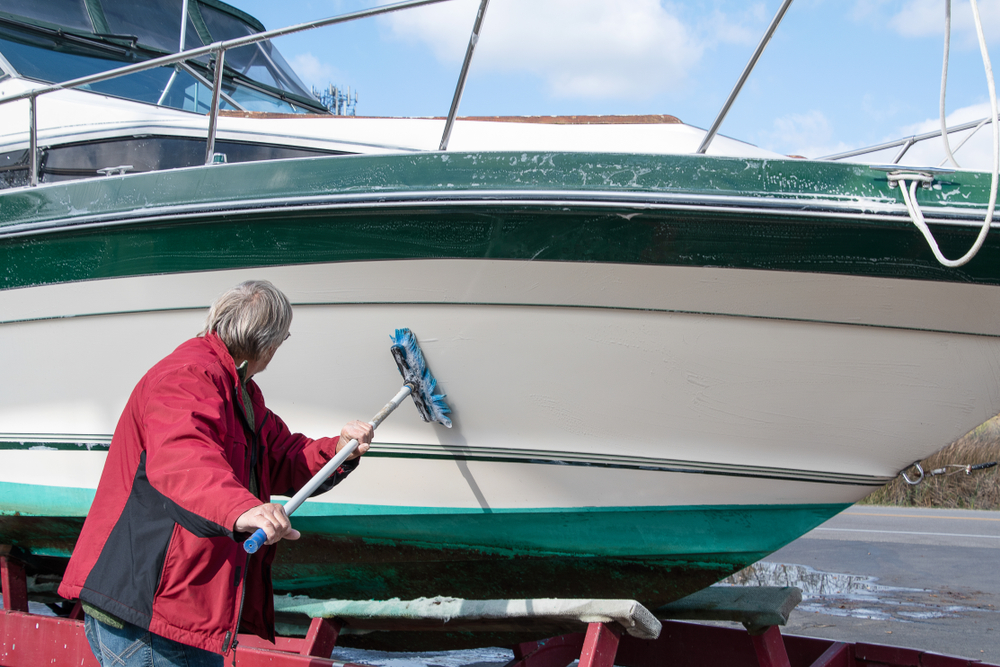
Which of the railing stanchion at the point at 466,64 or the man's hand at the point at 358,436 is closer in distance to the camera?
the man's hand at the point at 358,436

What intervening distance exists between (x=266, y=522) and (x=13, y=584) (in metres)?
2.40

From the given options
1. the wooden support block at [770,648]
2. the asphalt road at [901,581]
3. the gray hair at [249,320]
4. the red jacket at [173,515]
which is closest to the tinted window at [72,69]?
the gray hair at [249,320]

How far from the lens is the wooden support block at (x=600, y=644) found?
206 cm

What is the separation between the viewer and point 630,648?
2.80 m

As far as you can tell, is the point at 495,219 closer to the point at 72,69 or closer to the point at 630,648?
the point at 630,648

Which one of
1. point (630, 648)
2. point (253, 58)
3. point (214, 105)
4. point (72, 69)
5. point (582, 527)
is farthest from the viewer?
point (253, 58)

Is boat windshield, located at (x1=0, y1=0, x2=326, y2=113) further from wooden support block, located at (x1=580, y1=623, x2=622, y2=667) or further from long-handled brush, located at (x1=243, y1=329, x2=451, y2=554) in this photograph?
wooden support block, located at (x1=580, y1=623, x2=622, y2=667)

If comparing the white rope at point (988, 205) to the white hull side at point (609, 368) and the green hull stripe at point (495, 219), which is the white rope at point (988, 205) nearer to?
the green hull stripe at point (495, 219)

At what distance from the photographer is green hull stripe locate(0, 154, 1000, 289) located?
75.6 inches

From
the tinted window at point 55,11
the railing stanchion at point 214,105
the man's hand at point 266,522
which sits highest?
the tinted window at point 55,11

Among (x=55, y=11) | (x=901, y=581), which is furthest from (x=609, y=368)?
(x=901, y=581)

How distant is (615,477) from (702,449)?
0.26 m

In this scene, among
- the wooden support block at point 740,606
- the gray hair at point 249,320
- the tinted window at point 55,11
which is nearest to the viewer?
the gray hair at point 249,320

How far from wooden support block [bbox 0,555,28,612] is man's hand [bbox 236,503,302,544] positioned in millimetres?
2258
